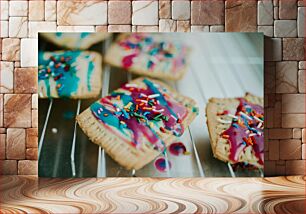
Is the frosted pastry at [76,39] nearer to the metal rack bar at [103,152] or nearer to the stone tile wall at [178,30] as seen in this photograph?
the stone tile wall at [178,30]

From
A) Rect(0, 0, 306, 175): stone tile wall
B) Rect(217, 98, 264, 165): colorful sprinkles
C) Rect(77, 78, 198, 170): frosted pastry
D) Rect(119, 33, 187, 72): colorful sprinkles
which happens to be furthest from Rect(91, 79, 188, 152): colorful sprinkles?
Rect(0, 0, 306, 175): stone tile wall

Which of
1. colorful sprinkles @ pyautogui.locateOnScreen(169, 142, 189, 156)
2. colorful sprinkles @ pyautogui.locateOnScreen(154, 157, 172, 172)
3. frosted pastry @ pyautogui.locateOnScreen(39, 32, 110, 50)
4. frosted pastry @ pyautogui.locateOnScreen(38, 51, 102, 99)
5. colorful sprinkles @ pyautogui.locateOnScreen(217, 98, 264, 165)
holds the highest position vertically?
frosted pastry @ pyautogui.locateOnScreen(39, 32, 110, 50)

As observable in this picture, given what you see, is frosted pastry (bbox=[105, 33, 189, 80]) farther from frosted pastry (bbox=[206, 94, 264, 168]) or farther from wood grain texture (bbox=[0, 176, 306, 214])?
wood grain texture (bbox=[0, 176, 306, 214])

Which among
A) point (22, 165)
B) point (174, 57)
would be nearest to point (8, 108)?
point (22, 165)

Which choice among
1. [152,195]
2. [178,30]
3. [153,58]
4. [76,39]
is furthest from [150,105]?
[152,195]

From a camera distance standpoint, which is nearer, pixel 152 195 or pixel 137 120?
pixel 152 195

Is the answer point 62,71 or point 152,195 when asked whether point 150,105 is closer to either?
point 62,71

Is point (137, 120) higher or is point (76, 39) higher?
point (76, 39)
